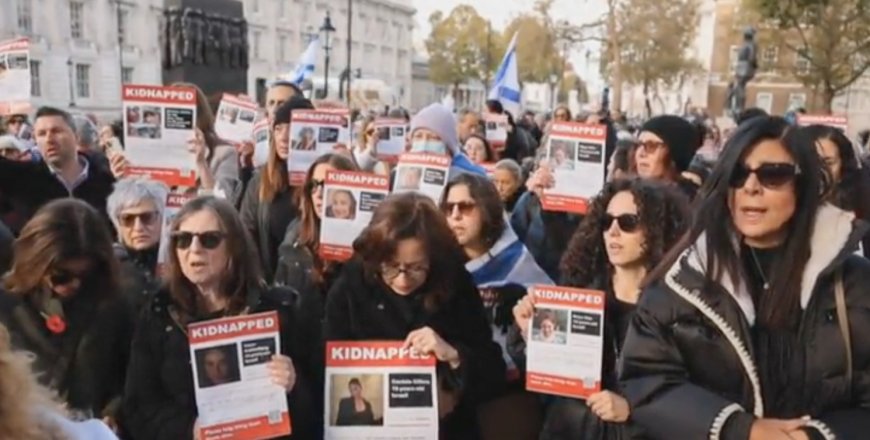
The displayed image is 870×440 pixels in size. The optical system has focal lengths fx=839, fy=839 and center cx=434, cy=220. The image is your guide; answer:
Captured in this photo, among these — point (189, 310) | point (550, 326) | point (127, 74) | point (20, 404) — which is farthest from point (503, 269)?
point (127, 74)

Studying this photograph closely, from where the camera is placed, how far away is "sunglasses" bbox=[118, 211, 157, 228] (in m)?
3.92

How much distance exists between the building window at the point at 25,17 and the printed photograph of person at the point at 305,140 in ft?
153

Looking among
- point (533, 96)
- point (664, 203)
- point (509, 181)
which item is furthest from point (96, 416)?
point (533, 96)

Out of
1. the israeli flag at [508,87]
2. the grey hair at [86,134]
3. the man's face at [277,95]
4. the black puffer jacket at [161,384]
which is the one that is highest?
the israeli flag at [508,87]

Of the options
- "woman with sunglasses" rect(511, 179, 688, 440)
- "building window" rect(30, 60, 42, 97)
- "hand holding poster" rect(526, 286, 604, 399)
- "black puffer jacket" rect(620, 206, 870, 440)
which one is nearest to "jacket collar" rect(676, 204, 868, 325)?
"black puffer jacket" rect(620, 206, 870, 440)

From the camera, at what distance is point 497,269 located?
379 centimetres

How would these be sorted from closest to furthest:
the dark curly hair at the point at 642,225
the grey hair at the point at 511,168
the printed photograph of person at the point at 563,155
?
the dark curly hair at the point at 642,225
the printed photograph of person at the point at 563,155
the grey hair at the point at 511,168

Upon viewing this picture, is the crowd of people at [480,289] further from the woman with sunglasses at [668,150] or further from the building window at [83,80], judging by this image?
the building window at [83,80]

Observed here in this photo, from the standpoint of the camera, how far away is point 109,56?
51719 millimetres

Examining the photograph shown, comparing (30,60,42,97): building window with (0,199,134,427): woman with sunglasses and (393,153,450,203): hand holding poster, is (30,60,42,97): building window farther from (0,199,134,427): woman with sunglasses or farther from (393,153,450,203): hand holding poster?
(0,199,134,427): woman with sunglasses

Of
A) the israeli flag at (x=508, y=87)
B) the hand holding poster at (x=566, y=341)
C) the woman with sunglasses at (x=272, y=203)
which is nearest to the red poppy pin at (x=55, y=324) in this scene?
the hand holding poster at (x=566, y=341)

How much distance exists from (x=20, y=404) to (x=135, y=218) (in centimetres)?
262

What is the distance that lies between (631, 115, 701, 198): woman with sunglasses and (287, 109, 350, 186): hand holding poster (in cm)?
196

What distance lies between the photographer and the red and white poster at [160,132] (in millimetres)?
4984
